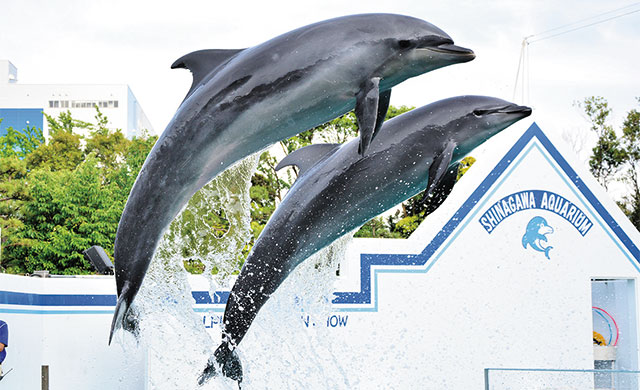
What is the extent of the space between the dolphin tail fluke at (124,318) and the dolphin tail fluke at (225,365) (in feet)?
1.80

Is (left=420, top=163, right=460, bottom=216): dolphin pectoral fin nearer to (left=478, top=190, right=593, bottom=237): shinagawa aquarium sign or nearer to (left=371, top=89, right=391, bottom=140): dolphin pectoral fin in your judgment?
(left=371, top=89, right=391, bottom=140): dolphin pectoral fin

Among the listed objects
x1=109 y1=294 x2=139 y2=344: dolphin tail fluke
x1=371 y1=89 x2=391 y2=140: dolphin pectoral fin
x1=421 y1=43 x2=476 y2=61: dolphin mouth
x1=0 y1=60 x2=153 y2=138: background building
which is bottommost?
x1=109 y1=294 x2=139 y2=344: dolphin tail fluke

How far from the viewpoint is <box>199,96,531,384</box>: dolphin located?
4.04 m

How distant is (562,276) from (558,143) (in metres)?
2.10

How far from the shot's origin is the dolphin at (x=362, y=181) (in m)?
4.04

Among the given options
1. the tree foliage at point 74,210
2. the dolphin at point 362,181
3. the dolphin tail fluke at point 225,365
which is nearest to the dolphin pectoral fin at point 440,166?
the dolphin at point 362,181

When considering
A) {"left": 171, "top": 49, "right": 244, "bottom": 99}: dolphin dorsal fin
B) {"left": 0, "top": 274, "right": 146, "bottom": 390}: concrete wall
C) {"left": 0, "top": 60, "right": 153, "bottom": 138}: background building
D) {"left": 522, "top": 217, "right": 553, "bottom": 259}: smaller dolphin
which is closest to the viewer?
{"left": 171, "top": 49, "right": 244, "bottom": 99}: dolphin dorsal fin

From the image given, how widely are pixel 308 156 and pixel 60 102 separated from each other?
57793 mm

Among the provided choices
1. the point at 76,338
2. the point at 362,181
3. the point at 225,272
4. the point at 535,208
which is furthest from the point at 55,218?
the point at 362,181

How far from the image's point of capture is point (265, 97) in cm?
343

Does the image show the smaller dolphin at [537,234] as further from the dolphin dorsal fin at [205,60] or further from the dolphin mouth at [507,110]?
the dolphin dorsal fin at [205,60]

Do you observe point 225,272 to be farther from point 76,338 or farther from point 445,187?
point 76,338

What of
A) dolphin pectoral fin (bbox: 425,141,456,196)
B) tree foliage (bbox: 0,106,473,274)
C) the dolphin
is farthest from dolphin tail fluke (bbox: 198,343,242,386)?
tree foliage (bbox: 0,106,473,274)

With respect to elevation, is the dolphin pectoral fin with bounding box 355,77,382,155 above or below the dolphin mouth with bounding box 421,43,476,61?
below
